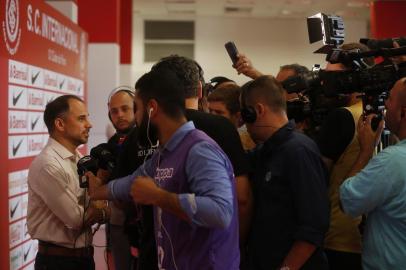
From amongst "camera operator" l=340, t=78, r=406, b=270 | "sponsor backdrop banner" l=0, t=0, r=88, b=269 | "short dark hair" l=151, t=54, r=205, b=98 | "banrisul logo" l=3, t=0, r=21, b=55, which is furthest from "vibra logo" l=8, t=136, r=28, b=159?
"camera operator" l=340, t=78, r=406, b=270

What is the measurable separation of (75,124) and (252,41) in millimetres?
10212

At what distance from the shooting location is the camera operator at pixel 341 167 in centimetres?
219

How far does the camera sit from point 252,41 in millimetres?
12688

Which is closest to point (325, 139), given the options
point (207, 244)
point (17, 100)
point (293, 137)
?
point (293, 137)

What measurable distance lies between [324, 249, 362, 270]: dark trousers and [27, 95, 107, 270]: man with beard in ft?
3.81

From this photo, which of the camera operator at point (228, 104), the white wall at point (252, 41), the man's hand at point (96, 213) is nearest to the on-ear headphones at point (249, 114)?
the camera operator at point (228, 104)

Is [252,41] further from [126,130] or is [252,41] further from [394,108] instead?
[394,108]

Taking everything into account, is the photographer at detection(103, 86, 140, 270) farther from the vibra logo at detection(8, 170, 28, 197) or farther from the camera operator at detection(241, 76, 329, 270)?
the vibra logo at detection(8, 170, 28, 197)

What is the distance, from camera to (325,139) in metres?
2.21

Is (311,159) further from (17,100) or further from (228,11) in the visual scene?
(228,11)

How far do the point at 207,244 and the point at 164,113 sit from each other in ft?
1.37

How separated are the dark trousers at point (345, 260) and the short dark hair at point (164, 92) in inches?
39.1

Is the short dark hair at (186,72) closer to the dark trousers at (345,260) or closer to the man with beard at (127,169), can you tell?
the man with beard at (127,169)

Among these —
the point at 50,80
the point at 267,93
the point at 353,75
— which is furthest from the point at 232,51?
the point at 50,80
